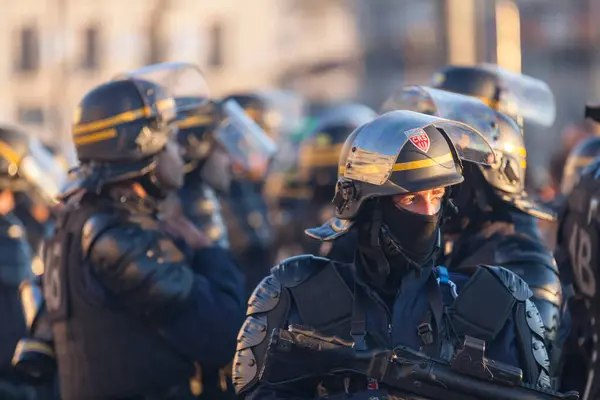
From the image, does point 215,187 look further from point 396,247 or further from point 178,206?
point 396,247

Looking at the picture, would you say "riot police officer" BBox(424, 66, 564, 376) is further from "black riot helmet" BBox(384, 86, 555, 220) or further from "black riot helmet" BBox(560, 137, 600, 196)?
"black riot helmet" BBox(560, 137, 600, 196)

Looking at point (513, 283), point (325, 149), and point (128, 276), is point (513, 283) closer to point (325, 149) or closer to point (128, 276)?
point (128, 276)

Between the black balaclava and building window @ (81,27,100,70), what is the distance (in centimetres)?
4531

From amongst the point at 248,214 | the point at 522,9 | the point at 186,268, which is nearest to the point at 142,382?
the point at 186,268

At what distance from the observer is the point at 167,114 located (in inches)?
237

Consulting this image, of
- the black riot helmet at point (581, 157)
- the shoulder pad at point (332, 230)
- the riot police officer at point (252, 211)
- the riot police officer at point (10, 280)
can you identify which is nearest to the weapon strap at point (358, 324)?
the shoulder pad at point (332, 230)

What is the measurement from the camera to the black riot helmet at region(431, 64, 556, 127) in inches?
261

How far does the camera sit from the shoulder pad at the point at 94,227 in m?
5.47

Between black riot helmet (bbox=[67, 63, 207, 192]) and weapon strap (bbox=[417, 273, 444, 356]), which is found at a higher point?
black riot helmet (bbox=[67, 63, 207, 192])

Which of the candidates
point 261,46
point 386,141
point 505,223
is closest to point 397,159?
point 386,141

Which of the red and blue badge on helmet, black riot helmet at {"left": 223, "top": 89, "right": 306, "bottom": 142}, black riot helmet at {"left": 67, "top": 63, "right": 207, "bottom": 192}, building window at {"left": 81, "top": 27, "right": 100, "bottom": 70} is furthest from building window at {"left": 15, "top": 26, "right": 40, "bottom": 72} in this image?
the red and blue badge on helmet

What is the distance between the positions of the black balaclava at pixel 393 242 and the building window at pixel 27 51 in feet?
150

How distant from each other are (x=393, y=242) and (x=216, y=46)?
157 feet

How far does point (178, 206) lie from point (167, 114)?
1.47 m
